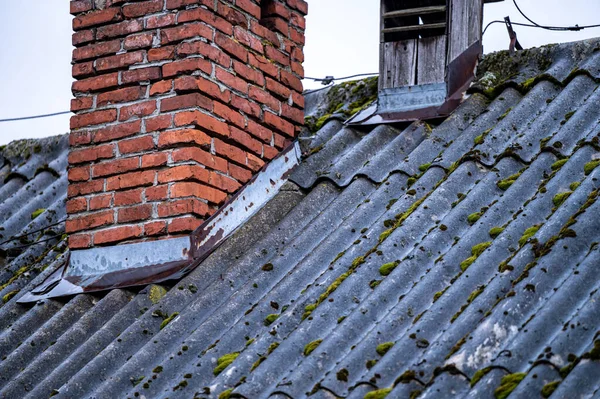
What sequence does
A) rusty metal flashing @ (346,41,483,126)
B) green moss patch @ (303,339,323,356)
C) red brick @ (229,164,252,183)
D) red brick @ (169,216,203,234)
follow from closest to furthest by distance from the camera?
green moss patch @ (303,339,323,356), red brick @ (169,216,203,234), red brick @ (229,164,252,183), rusty metal flashing @ (346,41,483,126)

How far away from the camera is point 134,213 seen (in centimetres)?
491

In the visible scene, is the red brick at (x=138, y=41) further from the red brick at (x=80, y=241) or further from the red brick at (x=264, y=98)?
the red brick at (x=80, y=241)

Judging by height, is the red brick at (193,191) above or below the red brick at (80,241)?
above

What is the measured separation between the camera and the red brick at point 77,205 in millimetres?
5098

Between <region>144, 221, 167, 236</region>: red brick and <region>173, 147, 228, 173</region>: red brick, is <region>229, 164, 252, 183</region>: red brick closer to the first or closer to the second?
<region>173, 147, 228, 173</region>: red brick

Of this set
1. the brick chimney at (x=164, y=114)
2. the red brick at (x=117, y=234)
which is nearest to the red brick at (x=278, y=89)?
the brick chimney at (x=164, y=114)

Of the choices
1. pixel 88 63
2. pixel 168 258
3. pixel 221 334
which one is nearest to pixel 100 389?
pixel 221 334

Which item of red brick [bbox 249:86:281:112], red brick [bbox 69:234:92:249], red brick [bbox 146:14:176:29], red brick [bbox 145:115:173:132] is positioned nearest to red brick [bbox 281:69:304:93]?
red brick [bbox 249:86:281:112]

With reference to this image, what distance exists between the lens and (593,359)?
286 cm

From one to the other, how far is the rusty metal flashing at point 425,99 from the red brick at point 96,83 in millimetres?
A: 1387

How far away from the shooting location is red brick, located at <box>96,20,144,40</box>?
5.18m

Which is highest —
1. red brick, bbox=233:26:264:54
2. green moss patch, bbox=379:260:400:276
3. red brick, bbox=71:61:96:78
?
red brick, bbox=233:26:264:54

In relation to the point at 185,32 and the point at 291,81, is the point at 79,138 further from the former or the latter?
the point at 291,81

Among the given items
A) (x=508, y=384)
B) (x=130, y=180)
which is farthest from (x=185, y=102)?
(x=508, y=384)
